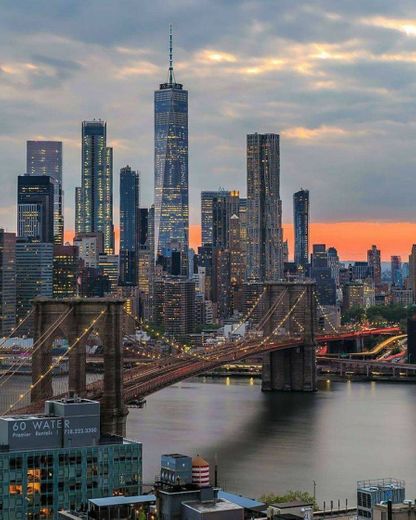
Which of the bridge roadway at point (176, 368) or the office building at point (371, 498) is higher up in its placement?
the bridge roadway at point (176, 368)

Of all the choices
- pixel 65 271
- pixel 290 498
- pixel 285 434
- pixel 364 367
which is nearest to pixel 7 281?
pixel 65 271

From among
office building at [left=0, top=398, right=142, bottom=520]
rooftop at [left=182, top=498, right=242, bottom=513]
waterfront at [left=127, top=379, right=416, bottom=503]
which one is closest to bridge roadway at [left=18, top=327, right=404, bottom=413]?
waterfront at [left=127, top=379, right=416, bottom=503]

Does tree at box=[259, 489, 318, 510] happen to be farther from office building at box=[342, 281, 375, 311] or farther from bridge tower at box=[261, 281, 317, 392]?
office building at box=[342, 281, 375, 311]

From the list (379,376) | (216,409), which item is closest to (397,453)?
(216,409)

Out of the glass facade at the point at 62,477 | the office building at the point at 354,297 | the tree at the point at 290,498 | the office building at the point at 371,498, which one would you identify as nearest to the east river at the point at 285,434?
the tree at the point at 290,498

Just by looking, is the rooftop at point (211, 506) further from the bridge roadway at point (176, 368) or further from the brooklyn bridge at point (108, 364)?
the bridge roadway at point (176, 368)

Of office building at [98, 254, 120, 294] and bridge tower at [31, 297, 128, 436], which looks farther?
office building at [98, 254, 120, 294]

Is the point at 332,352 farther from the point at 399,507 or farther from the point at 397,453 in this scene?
the point at 399,507

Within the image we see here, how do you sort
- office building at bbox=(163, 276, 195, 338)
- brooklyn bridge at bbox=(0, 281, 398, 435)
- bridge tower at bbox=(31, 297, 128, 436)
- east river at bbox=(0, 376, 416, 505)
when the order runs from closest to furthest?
east river at bbox=(0, 376, 416, 505) → bridge tower at bbox=(31, 297, 128, 436) → brooklyn bridge at bbox=(0, 281, 398, 435) → office building at bbox=(163, 276, 195, 338)
